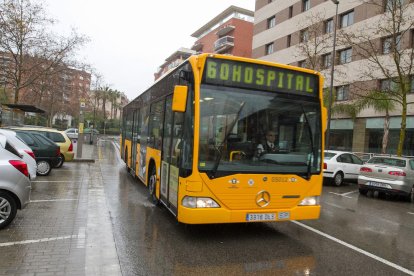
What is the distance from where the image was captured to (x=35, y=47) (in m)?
27.2

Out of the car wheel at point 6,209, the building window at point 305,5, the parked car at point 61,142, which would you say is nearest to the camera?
the car wheel at point 6,209

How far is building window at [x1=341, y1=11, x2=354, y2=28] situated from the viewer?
32.0 m

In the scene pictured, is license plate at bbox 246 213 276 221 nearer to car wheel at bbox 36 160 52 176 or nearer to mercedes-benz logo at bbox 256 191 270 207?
mercedes-benz logo at bbox 256 191 270 207

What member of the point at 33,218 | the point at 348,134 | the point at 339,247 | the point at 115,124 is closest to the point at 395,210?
the point at 339,247

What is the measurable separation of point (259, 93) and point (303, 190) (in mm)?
1805

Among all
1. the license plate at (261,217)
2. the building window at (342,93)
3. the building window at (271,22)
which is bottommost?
the license plate at (261,217)

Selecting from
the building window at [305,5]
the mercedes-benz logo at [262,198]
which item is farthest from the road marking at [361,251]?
the building window at [305,5]

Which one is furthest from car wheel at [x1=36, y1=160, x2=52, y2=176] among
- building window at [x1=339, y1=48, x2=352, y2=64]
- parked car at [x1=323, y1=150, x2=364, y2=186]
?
building window at [x1=339, y1=48, x2=352, y2=64]

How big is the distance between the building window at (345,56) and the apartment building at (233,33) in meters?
27.5

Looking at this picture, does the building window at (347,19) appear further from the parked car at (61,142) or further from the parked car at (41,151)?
the parked car at (41,151)

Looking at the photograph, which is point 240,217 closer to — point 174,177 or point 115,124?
point 174,177

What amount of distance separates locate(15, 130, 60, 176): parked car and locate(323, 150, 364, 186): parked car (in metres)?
10.4

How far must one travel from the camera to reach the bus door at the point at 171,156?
20.7 feet

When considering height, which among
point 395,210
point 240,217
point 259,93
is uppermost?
point 259,93
